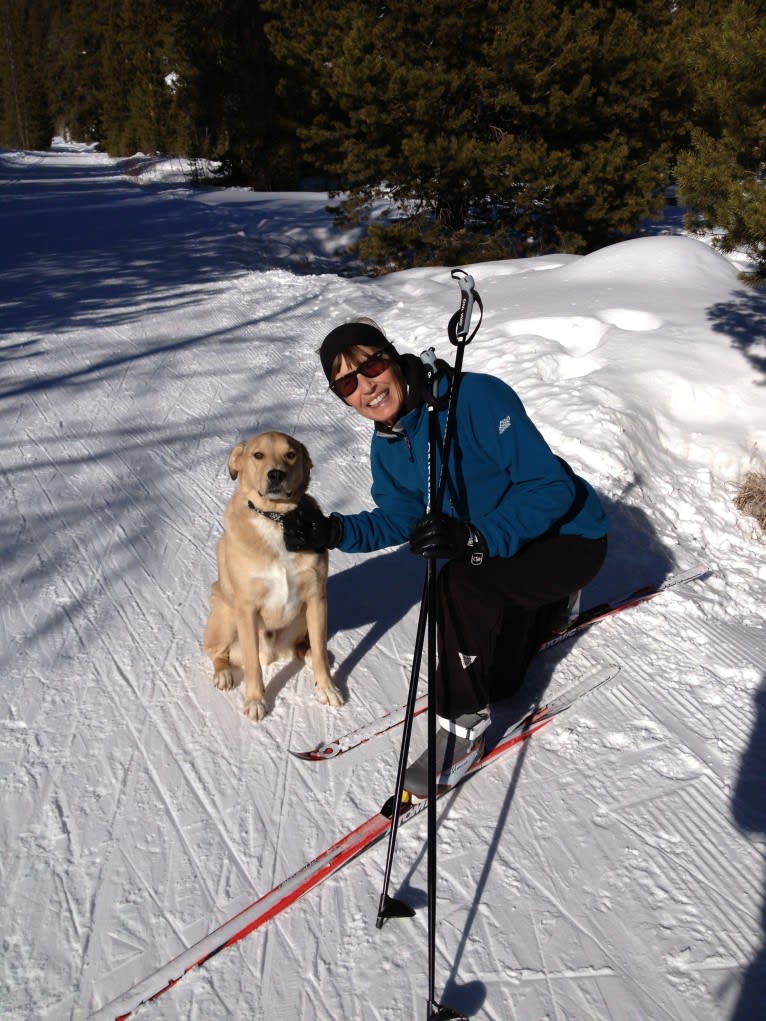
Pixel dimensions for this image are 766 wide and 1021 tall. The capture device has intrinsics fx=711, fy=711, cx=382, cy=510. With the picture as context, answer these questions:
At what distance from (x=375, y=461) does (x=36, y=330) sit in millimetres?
5653

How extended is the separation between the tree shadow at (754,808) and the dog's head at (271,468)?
1890 millimetres

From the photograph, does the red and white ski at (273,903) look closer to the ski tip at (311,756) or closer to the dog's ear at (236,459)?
the ski tip at (311,756)

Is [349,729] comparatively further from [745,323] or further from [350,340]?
[745,323]

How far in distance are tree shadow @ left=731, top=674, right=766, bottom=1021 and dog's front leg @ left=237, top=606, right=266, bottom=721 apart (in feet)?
5.69

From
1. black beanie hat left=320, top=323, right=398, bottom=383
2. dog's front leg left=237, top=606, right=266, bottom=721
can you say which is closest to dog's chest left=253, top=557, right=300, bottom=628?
dog's front leg left=237, top=606, right=266, bottom=721

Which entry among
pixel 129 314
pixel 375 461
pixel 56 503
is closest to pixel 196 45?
pixel 129 314

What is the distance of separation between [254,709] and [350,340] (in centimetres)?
147

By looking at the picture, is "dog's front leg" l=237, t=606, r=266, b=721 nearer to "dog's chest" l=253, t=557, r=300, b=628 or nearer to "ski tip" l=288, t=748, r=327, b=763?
"dog's chest" l=253, t=557, r=300, b=628

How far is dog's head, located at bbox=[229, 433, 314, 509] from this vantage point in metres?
2.61

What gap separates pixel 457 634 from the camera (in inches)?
95.6

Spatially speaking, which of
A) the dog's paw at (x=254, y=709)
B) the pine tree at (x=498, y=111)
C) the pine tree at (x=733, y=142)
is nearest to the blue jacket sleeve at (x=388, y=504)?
the dog's paw at (x=254, y=709)

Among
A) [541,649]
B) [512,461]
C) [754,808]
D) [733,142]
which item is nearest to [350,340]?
[512,461]

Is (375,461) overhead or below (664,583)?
overhead

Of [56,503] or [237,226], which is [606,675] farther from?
[237,226]
